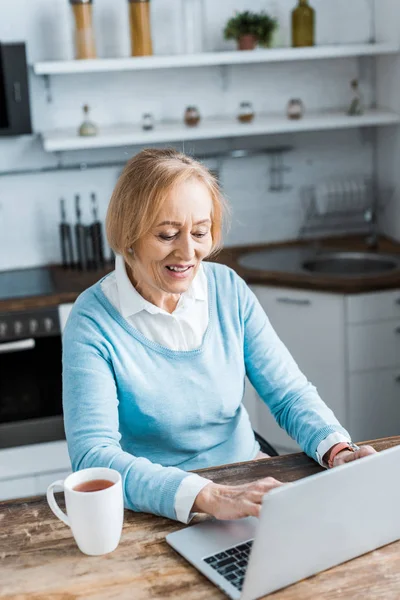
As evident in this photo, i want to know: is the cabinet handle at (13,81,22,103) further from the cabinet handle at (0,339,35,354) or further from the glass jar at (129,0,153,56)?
the cabinet handle at (0,339,35,354)

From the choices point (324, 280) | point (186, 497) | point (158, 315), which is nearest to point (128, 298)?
point (158, 315)

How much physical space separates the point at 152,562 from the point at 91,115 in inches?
97.3

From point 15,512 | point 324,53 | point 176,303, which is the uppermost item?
point 324,53

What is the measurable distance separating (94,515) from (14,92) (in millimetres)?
2242

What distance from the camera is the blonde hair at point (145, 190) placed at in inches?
63.8

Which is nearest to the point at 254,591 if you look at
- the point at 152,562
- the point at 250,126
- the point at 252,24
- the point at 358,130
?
the point at 152,562

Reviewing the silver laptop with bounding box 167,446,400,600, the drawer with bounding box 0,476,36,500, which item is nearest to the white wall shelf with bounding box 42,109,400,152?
the drawer with bounding box 0,476,36,500

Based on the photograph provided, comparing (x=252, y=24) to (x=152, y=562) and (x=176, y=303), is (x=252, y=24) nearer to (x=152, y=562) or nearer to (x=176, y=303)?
(x=176, y=303)

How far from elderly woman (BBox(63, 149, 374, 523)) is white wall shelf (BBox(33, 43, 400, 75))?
1.47m

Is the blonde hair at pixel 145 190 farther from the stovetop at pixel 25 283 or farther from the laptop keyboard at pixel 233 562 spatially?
the stovetop at pixel 25 283

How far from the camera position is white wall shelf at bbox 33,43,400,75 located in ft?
10.0

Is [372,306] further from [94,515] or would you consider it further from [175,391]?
[94,515]

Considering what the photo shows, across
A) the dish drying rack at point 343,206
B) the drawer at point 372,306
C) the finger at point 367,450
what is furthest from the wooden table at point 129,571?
the dish drying rack at point 343,206

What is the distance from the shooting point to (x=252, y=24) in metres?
3.27
